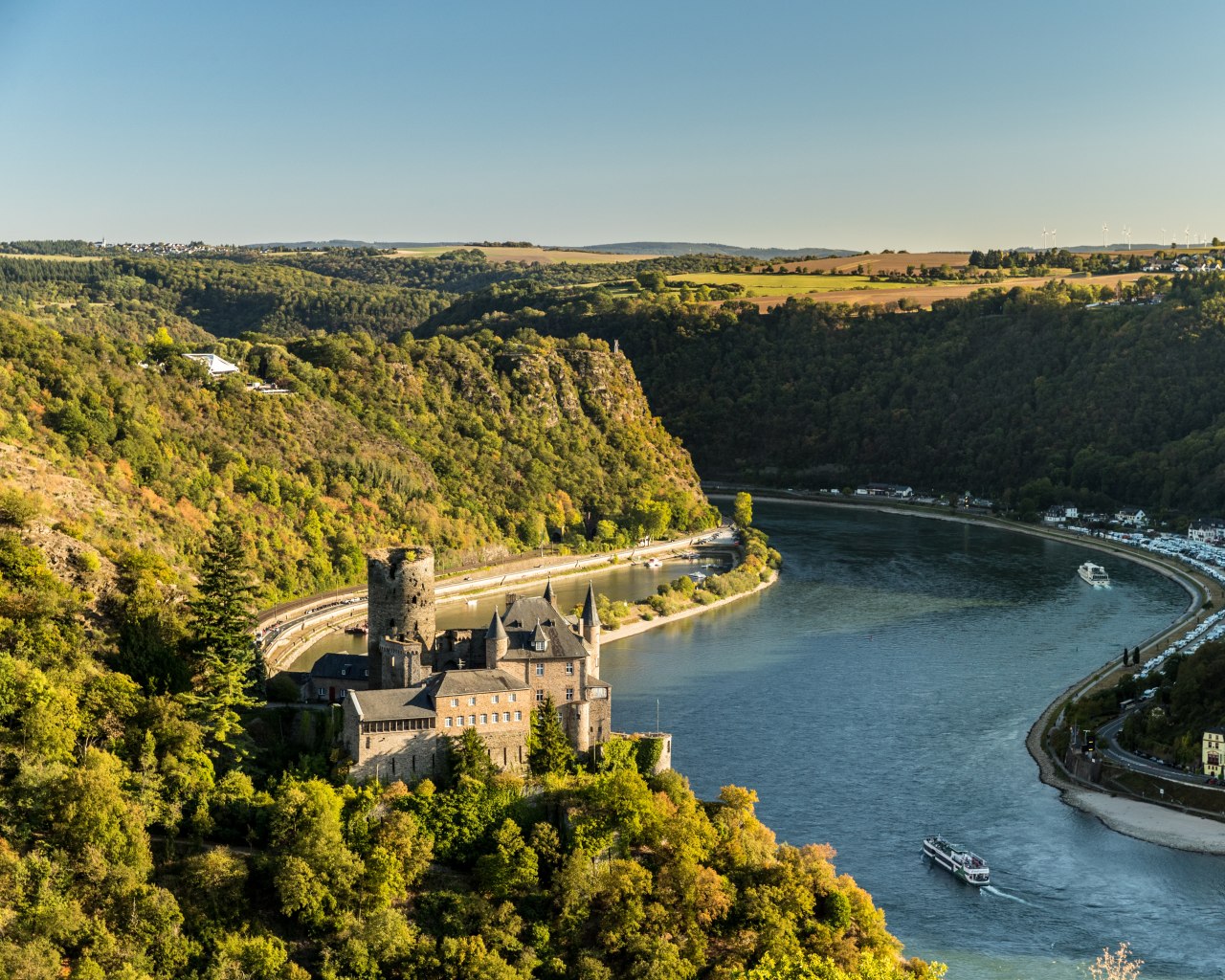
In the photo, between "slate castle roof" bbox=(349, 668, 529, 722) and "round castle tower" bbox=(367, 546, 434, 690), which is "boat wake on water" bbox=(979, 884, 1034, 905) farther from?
"round castle tower" bbox=(367, 546, 434, 690)

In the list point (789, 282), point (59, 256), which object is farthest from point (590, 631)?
point (59, 256)

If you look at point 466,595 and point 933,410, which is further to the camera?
point 933,410

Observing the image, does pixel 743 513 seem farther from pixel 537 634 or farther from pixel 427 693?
pixel 427 693

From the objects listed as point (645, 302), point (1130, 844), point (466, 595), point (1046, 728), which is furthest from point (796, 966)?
point (645, 302)

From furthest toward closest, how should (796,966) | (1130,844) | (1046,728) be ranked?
(1046,728) → (1130,844) → (796,966)

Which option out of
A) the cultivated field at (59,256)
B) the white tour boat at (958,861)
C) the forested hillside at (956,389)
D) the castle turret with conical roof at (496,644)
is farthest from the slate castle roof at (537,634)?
the cultivated field at (59,256)

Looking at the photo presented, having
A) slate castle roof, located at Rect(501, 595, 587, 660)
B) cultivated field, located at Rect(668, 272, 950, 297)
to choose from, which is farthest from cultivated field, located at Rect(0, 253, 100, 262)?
slate castle roof, located at Rect(501, 595, 587, 660)

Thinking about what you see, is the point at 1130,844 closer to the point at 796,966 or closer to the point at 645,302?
the point at 796,966
